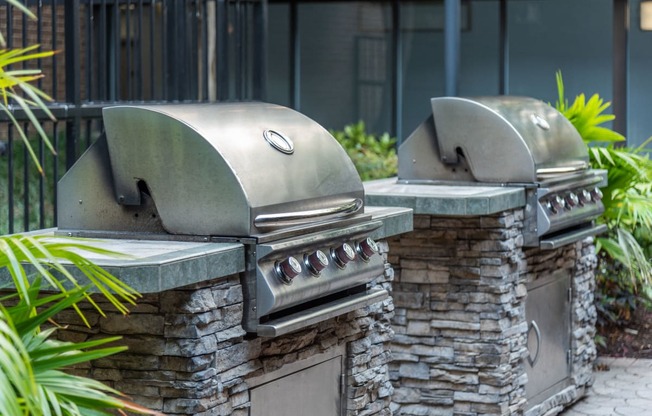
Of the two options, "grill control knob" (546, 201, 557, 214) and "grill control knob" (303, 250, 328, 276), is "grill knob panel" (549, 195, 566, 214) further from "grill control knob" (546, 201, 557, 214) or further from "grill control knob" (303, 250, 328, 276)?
"grill control knob" (303, 250, 328, 276)

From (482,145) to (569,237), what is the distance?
786 mm

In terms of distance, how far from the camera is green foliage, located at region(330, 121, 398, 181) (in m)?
11.0

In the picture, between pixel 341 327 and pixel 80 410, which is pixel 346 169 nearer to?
pixel 341 327

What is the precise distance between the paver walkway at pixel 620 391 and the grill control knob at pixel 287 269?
396cm

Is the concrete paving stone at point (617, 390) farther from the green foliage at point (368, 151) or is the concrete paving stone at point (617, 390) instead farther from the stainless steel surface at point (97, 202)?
the stainless steel surface at point (97, 202)

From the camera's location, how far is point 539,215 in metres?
6.40

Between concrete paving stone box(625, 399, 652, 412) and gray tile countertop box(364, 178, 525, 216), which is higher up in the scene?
gray tile countertop box(364, 178, 525, 216)

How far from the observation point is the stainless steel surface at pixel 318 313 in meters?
3.97

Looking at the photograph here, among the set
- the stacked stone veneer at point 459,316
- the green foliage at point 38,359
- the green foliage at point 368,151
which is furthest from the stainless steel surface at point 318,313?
the green foliage at point 368,151

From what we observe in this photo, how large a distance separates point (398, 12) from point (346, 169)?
31.0 ft

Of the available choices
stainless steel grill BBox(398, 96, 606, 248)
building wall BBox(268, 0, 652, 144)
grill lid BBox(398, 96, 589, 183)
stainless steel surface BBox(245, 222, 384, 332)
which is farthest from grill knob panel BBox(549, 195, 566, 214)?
building wall BBox(268, 0, 652, 144)

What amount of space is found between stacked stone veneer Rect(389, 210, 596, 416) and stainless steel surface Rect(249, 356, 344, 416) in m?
1.69

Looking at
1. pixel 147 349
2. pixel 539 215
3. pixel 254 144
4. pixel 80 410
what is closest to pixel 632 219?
pixel 539 215

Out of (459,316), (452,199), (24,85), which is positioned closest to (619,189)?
(459,316)
